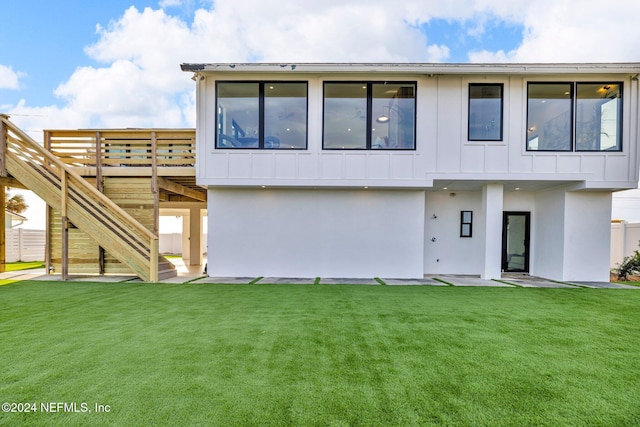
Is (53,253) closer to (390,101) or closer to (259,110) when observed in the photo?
(259,110)

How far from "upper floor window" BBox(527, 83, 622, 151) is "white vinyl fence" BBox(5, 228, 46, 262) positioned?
1878cm

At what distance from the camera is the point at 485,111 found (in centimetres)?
755

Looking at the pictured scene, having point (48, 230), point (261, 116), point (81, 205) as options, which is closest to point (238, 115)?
point (261, 116)

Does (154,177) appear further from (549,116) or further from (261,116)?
(549,116)

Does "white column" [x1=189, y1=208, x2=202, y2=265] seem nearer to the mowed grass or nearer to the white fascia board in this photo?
the white fascia board

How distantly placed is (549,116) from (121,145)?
11297mm

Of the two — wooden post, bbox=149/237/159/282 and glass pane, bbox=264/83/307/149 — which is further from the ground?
glass pane, bbox=264/83/307/149

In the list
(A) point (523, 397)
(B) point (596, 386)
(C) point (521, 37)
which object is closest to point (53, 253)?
(A) point (523, 397)

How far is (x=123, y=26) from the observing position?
14023mm

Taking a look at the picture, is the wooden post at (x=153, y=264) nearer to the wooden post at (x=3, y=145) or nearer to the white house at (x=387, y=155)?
the white house at (x=387, y=155)

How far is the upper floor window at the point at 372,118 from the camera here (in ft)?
24.8

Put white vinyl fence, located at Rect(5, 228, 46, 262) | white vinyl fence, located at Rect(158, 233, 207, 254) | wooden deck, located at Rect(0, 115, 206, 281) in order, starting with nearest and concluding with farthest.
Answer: wooden deck, located at Rect(0, 115, 206, 281) < white vinyl fence, located at Rect(5, 228, 46, 262) < white vinyl fence, located at Rect(158, 233, 207, 254)

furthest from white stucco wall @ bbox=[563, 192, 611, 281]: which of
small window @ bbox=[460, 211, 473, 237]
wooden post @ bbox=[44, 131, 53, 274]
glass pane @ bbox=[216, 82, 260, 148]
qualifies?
wooden post @ bbox=[44, 131, 53, 274]

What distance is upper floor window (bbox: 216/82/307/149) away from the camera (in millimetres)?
7602
